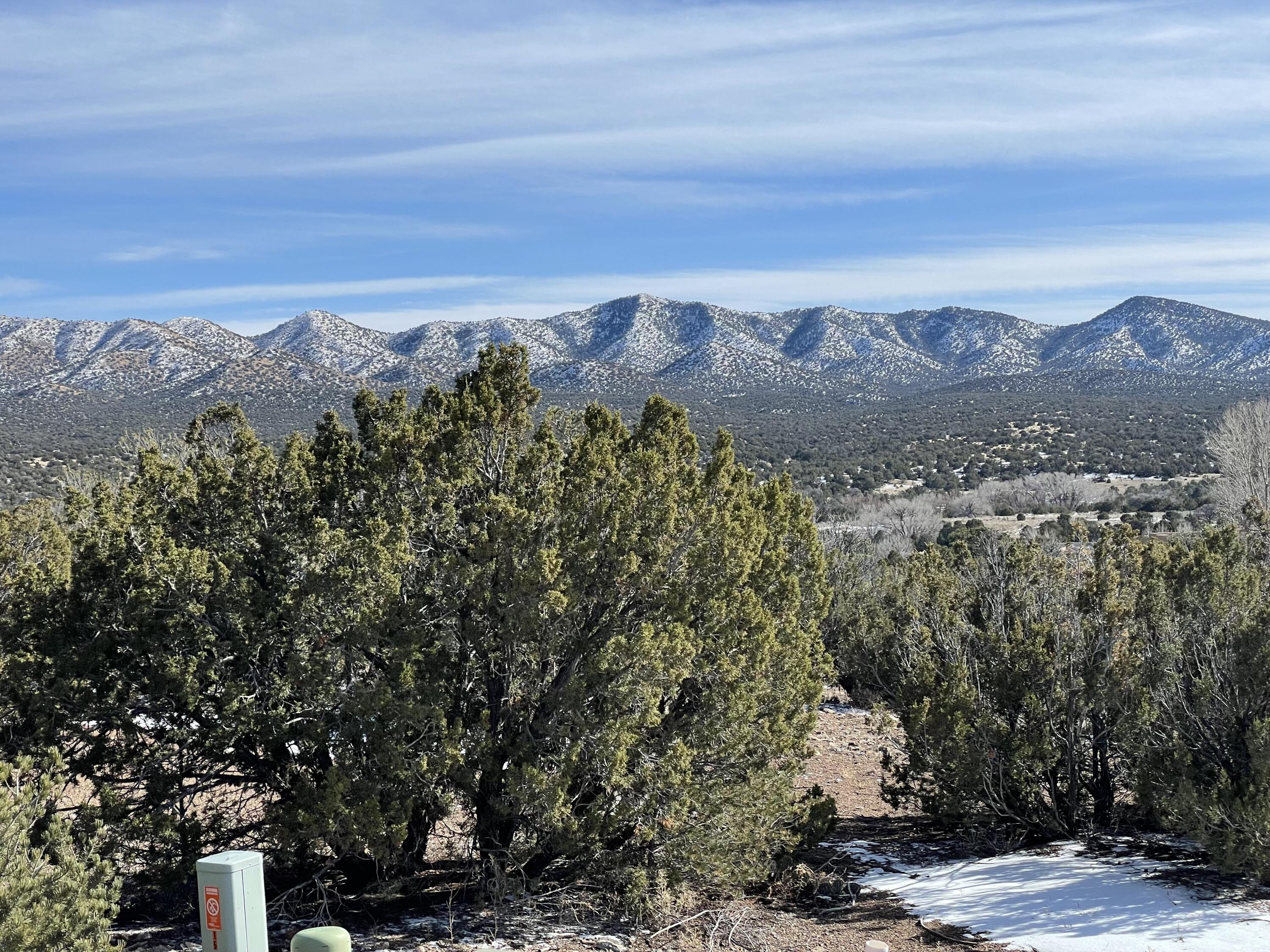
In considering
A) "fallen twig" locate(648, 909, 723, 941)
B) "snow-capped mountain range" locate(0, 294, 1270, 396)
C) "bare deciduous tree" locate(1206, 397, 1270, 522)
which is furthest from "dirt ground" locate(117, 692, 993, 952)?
"snow-capped mountain range" locate(0, 294, 1270, 396)

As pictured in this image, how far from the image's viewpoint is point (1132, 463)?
63.7 m

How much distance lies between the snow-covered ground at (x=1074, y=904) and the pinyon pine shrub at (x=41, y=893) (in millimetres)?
7014

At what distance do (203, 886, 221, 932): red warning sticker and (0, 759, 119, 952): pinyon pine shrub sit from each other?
3.07 feet

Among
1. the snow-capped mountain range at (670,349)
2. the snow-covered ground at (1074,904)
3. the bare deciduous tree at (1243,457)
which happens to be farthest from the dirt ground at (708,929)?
the snow-capped mountain range at (670,349)

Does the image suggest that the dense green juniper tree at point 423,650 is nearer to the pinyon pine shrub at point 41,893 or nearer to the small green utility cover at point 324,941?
the pinyon pine shrub at point 41,893

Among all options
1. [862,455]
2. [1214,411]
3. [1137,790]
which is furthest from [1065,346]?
[1137,790]

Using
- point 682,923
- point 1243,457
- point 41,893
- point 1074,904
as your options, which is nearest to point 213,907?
point 41,893

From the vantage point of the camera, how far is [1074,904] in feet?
32.0

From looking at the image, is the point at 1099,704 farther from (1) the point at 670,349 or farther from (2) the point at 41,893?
(1) the point at 670,349

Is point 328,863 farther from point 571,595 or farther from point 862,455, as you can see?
point 862,455

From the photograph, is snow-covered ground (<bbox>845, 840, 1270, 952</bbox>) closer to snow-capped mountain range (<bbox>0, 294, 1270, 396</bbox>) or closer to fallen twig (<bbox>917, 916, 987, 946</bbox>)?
fallen twig (<bbox>917, 916, 987, 946</bbox>)

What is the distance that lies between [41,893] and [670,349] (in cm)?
13573

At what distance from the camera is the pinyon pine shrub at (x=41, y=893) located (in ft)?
17.9

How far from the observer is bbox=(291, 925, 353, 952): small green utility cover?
15.8ft
